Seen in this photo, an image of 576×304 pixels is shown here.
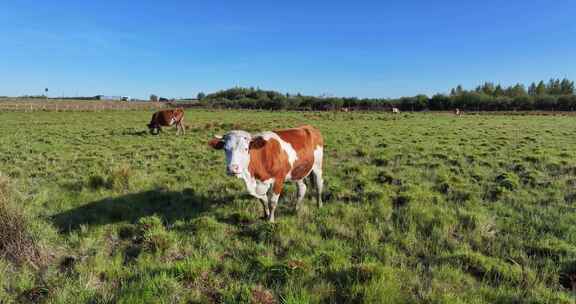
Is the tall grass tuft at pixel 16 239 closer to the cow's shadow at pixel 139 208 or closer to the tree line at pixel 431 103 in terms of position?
the cow's shadow at pixel 139 208

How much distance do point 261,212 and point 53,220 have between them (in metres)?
3.50

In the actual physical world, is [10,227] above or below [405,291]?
above

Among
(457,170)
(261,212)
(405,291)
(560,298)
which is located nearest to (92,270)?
(261,212)

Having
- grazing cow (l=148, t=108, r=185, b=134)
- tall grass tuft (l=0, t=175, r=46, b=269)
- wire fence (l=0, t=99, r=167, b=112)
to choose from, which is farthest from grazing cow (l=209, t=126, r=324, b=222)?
wire fence (l=0, t=99, r=167, b=112)

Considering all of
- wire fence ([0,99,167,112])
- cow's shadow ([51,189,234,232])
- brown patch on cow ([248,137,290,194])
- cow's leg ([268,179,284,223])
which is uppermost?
wire fence ([0,99,167,112])

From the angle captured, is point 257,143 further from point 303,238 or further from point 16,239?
point 16,239

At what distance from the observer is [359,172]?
336 inches

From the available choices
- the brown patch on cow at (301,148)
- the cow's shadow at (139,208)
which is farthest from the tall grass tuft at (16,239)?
the brown patch on cow at (301,148)

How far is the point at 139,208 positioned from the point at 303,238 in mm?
3364

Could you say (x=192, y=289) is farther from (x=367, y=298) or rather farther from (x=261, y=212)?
(x=261, y=212)

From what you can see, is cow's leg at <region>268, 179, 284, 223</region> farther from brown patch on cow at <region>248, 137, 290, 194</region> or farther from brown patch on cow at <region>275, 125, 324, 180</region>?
brown patch on cow at <region>275, 125, 324, 180</region>

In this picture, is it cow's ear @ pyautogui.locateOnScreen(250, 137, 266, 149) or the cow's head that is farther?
cow's ear @ pyautogui.locateOnScreen(250, 137, 266, 149)

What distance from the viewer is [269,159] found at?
206 inches

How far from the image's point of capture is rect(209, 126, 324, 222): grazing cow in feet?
15.4
